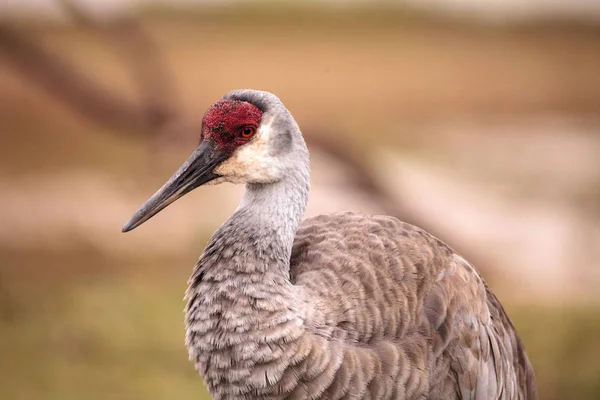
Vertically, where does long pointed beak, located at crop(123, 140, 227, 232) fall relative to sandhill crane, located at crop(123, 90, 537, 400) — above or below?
above

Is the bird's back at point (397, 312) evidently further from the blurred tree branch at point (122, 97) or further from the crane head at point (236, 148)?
the blurred tree branch at point (122, 97)

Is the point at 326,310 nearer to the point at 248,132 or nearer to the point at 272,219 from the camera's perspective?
the point at 272,219

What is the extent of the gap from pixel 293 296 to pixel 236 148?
1.13 feet

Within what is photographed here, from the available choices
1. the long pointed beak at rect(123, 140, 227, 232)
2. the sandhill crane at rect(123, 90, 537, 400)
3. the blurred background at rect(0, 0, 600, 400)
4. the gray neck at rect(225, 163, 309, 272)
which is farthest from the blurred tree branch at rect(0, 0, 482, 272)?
the long pointed beak at rect(123, 140, 227, 232)

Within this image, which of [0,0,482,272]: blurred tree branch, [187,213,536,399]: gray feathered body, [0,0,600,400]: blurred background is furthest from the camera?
[0,0,600,400]: blurred background

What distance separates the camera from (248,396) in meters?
1.63

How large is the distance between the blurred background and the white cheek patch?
191 cm

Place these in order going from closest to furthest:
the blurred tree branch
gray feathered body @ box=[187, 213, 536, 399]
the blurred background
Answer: gray feathered body @ box=[187, 213, 536, 399] < the blurred tree branch < the blurred background

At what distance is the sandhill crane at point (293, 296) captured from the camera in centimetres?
161

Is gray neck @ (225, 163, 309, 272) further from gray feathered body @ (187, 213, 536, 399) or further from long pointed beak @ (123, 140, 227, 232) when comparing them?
long pointed beak @ (123, 140, 227, 232)

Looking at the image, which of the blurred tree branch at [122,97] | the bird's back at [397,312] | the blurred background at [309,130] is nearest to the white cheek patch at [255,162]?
the bird's back at [397,312]

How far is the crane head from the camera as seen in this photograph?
5.41 feet

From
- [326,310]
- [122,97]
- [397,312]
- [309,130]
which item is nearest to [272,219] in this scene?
[326,310]

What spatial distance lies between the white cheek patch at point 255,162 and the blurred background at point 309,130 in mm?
1907
